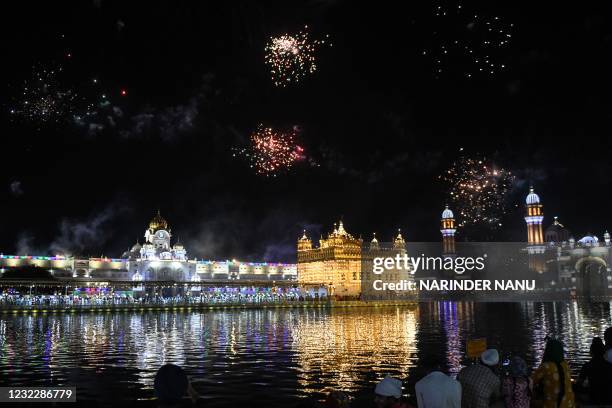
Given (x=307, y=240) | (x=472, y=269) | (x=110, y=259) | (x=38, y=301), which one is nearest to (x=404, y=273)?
(x=307, y=240)

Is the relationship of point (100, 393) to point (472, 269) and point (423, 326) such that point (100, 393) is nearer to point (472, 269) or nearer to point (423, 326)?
point (423, 326)

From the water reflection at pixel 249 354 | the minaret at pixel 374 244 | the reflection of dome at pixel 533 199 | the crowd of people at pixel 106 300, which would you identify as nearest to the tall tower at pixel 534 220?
the reflection of dome at pixel 533 199

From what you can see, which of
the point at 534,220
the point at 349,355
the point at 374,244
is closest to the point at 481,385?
the point at 349,355

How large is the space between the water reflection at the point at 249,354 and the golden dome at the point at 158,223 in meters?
80.5

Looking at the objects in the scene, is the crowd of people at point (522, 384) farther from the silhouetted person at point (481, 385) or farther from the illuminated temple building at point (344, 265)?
the illuminated temple building at point (344, 265)

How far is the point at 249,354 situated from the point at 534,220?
413ft

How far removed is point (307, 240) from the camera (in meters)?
117

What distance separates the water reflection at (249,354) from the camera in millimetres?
18766

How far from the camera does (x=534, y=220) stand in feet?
459

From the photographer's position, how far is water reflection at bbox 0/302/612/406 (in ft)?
61.6

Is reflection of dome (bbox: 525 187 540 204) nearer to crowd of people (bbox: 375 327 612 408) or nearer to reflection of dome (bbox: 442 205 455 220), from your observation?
reflection of dome (bbox: 442 205 455 220)

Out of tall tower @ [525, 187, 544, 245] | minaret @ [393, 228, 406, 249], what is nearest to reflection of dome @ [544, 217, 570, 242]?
tall tower @ [525, 187, 544, 245]

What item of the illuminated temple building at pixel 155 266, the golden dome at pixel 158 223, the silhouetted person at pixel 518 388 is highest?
the golden dome at pixel 158 223

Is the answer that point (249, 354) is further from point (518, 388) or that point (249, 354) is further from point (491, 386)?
point (491, 386)
